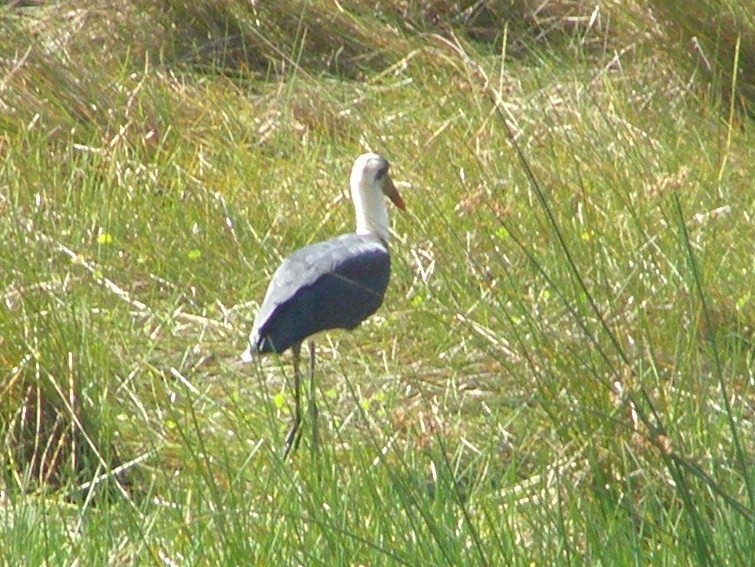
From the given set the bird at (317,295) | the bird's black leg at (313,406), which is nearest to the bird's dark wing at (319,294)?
the bird at (317,295)

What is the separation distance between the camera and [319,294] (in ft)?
13.8

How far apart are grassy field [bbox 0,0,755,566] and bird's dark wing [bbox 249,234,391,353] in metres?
0.16

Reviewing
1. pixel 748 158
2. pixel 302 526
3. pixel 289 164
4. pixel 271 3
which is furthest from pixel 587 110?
pixel 302 526

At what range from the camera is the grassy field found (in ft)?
9.66

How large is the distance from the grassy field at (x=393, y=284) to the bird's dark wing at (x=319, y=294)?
0.52 ft

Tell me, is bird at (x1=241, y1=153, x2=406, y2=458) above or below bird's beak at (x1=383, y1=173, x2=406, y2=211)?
above

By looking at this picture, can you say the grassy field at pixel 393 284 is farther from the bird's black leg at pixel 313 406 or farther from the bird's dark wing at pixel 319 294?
the bird's dark wing at pixel 319 294

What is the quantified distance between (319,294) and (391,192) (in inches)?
33.6

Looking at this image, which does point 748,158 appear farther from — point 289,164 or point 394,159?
point 289,164

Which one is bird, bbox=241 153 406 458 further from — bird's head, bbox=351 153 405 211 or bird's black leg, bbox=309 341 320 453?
bird's head, bbox=351 153 405 211

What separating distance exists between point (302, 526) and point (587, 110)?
305 cm

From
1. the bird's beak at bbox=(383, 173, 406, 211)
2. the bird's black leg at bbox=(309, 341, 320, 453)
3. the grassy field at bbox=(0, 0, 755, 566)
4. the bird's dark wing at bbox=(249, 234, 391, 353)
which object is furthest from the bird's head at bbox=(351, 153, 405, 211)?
the bird's black leg at bbox=(309, 341, 320, 453)

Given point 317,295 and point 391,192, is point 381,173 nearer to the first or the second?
point 391,192

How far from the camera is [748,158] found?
18.0ft
